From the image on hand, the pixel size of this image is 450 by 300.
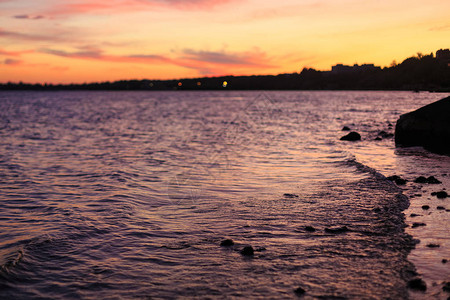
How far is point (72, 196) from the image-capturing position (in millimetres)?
12883

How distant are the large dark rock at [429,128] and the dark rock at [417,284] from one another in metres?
15.9

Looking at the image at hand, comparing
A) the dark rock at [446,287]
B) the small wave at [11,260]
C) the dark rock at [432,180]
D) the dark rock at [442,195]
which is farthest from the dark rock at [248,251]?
the dark rock at [432,180]

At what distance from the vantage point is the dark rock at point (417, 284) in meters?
5.73

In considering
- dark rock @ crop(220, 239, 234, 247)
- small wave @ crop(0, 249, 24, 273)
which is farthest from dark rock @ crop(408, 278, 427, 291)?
small wave @ crop(0, 249, 24, 273)

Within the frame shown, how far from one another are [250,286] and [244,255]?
1211 mm

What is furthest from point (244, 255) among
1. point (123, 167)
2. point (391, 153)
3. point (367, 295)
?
point (391, 153)

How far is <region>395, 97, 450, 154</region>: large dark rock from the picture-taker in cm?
1975

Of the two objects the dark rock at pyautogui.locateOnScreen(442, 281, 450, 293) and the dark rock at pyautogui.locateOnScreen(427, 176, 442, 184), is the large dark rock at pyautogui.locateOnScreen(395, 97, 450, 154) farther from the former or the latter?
the dark rock at pyautogui.locateOnScreen(442, 281, 450, 293)

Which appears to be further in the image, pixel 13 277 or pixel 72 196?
pixel 72 196

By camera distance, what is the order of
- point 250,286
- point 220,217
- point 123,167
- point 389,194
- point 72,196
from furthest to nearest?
1. point 123,167
2. point 72,196
3. point 389,194
4. point 220,217
5. point 250,286

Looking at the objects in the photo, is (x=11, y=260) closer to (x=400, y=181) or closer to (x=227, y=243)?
(x=227, y=243)

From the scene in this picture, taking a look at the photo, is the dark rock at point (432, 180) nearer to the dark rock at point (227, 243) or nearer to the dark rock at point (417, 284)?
the dark rock at point (417, 284)

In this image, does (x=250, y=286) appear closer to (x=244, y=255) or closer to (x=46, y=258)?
(x=244, y=255)

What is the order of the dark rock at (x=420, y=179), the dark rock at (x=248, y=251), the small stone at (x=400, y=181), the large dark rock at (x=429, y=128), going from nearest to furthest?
the dark rock at (x=248, y=251) < the small stone at (x=400, y=181) < the dark rock at (x=420, y=179) < the large dark rock at (x=429, y=128)
